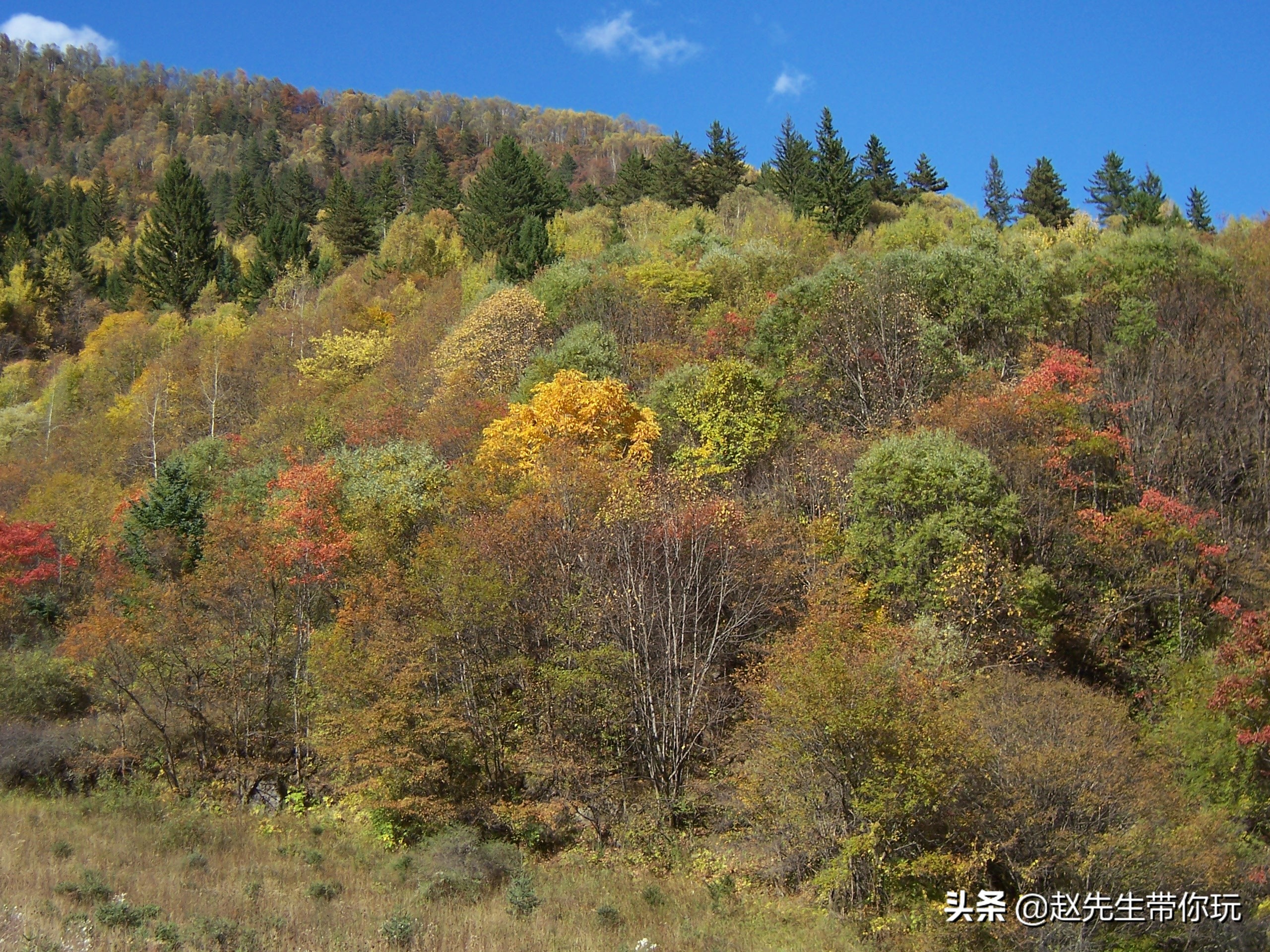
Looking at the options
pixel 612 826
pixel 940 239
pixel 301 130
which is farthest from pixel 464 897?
pixel 301 130

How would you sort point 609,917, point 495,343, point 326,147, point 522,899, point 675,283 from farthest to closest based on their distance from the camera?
point 326,147
point 675,283
point 495,343
point 522,899
point 609,917

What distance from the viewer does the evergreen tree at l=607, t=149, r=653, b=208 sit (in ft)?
206

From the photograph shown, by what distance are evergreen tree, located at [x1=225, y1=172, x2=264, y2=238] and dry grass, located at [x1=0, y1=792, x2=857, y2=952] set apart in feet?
203

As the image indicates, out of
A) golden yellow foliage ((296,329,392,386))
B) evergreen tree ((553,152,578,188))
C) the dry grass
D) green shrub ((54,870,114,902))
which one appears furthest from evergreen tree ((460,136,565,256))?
green shrub ((54,870,114,902))

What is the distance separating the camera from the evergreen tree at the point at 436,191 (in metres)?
64.4

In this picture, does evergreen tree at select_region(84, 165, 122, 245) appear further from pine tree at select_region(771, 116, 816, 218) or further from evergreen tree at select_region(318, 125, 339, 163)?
Answer: pine tree at select_region(771, 116, 816, 218)

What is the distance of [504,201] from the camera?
55.3 metres

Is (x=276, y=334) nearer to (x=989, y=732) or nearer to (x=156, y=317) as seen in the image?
(x=156, y=317)

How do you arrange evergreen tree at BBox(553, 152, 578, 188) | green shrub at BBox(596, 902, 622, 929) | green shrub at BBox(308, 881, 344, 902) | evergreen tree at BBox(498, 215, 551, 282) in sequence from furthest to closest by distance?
evergreen tree at BBox(553, 152, 578, 188) → evergreen tree at BBox(498, 215, 551, 282) → green shrub at BBox(308, 881, 344, 902) → green shrub at BBox(596, 902, 622, 929)

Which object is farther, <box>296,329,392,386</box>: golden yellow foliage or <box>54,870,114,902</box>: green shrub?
<box>296,329,392,386</box>: golden yellow foliage

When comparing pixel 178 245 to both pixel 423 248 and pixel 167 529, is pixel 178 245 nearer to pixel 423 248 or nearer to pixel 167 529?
pixel 423 248

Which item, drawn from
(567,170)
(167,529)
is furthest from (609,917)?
(567,170)

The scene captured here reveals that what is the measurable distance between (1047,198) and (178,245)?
57751 millimetres

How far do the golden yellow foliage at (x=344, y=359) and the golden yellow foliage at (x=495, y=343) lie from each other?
600 cm
